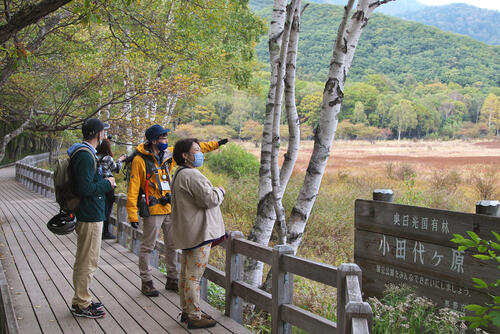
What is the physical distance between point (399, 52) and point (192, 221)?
396 feet

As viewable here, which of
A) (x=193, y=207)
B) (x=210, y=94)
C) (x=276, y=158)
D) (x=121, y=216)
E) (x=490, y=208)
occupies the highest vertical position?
(x=210, y=94)

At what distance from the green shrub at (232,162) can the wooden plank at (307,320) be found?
64.5ft

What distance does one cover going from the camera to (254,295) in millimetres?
4125

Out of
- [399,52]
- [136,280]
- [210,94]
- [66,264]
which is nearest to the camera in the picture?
[136,280]

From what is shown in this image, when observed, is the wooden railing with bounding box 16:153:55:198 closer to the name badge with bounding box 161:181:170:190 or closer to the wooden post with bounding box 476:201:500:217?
the name badge with bounding box 161:181:170:190

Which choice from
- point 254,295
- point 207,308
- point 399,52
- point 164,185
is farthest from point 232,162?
point 399,52

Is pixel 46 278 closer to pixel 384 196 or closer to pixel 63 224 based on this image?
pixel 63 224

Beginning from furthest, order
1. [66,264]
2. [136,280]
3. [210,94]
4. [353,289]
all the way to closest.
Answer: [210,94] < [66,264] < [136,280] < [353,289]

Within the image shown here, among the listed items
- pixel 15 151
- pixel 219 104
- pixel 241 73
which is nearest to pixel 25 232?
pixel 241 73

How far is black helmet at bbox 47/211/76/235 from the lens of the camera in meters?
4.29

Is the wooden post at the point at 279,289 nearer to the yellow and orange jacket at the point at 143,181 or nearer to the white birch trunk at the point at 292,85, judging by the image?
the yellow and orange jacket at the point at 143,181

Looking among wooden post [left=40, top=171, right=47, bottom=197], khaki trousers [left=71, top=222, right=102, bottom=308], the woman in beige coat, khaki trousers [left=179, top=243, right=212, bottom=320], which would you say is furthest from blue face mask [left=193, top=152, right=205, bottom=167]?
wooden post [left=40, top=171, right=47, bottom=197]

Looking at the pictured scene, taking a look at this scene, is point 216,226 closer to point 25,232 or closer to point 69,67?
point 25,232

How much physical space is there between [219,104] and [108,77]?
2389 inches
